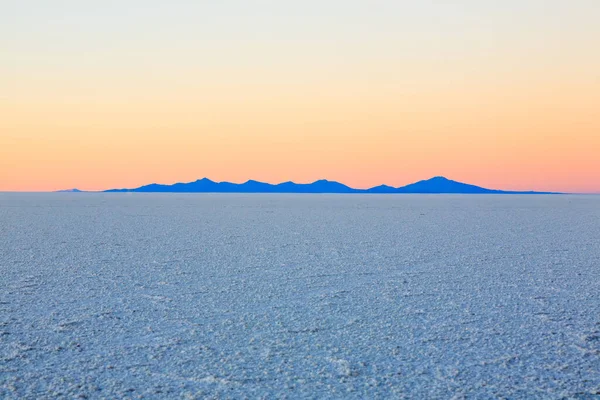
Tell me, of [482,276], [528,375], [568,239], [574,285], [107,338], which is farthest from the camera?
[568,239]

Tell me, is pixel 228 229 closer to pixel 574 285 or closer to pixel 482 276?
pixel 482 276

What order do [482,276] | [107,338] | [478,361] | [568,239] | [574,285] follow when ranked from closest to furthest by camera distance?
[478,361] < [107,338] < [574,285] < [482,276] < [568,239]

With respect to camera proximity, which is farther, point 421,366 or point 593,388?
point 421,366

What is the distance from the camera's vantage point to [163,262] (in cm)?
836

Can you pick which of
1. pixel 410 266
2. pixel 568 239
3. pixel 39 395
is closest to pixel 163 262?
pixel 410 266

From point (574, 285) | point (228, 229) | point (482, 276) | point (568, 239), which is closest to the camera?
point (574, 285)

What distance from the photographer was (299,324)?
188 inches

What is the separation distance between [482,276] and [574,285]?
1.07 m

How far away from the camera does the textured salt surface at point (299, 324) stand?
136 inches

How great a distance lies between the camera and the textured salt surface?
346 centimetres

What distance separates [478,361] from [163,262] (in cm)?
553

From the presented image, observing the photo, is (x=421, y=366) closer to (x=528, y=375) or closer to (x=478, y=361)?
(x=478, y=361)

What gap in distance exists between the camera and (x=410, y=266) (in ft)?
26.3

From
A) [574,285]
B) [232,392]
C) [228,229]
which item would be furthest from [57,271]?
[228,229]
